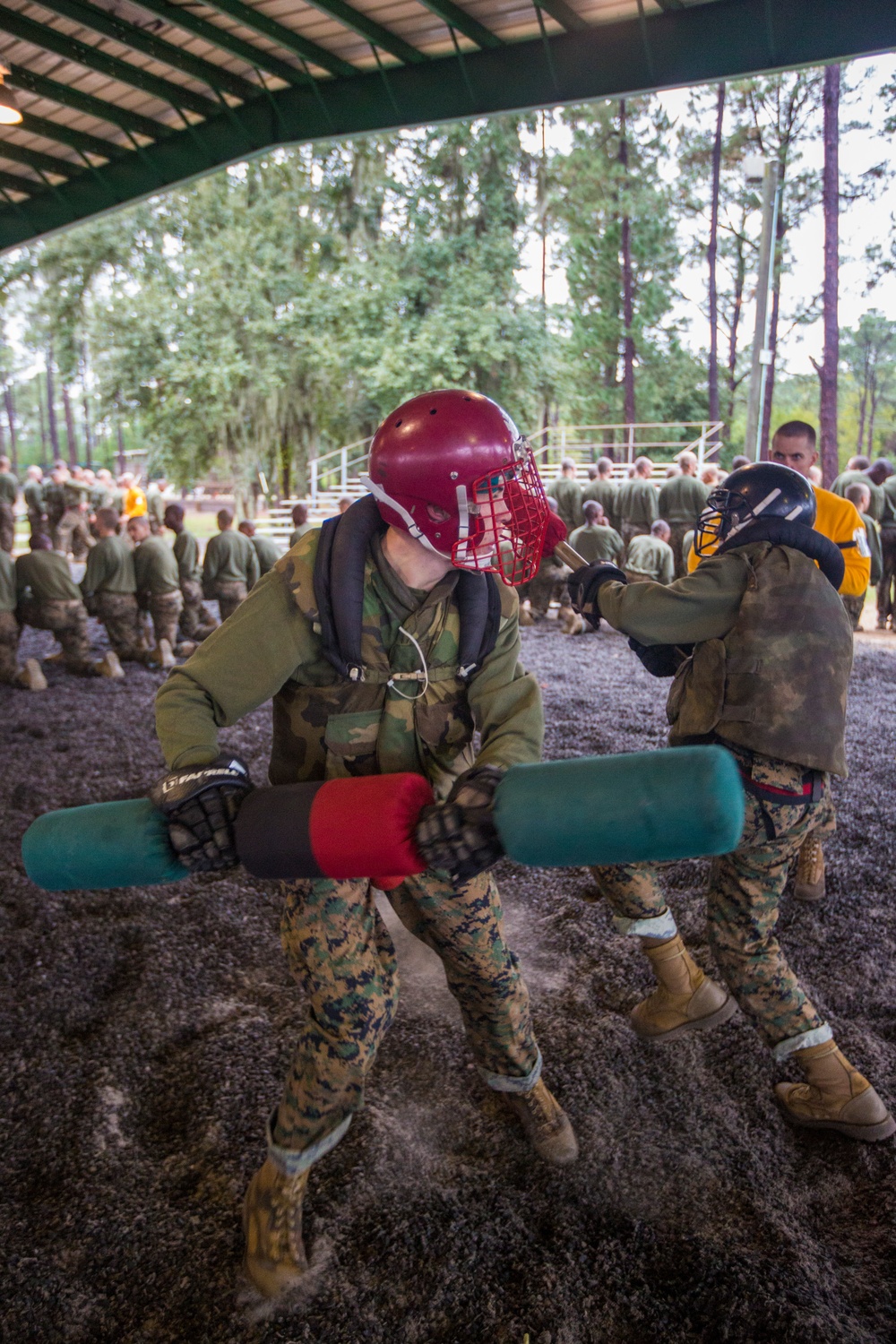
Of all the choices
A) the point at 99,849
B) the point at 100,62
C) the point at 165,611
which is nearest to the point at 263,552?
the point at 165,611

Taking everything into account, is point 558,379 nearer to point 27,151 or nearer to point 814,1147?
point 27,151

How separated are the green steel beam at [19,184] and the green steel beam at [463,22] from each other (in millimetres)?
5845

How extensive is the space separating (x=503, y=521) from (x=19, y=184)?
1059 cm

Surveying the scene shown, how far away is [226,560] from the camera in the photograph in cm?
1153

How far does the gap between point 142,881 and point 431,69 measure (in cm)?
770

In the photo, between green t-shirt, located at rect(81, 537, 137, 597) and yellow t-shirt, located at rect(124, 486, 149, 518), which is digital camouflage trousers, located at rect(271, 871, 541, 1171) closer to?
green t-shirt, located at rect(81, 537, 137, 597)

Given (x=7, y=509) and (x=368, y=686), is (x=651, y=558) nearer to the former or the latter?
(x=368, y=686)

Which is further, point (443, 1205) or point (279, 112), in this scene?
point (279, 112)

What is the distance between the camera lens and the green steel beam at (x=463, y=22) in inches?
246

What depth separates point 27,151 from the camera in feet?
30.3

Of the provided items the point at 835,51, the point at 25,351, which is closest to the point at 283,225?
the point at 835,51

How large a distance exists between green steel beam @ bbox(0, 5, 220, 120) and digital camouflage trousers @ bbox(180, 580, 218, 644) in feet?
18.1

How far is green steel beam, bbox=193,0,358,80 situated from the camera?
6496 mm

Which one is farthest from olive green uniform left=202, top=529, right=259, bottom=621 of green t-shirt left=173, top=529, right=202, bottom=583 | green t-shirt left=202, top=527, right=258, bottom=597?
green t-shirt left=173, top=529, right=202, bottom=583
